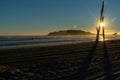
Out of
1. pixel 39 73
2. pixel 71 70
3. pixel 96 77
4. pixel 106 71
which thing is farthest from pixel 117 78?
pixel 39 73

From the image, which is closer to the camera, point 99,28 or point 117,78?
point 117,78

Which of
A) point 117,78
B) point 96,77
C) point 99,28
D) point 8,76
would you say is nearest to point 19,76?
point 8,76

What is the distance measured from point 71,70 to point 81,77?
1603mm

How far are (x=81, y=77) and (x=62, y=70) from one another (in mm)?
1727

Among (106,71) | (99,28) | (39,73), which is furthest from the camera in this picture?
(99,28)

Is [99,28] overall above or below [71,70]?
above

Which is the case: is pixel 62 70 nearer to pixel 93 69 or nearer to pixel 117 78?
pixel 93 69

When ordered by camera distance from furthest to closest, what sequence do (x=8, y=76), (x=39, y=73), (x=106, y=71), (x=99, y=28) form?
(x=99, y=28) < (x=106, y=71) < (x=39, y=73) < (x=8, y=76)

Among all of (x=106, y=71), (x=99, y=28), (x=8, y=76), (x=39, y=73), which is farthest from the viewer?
(x=99, y=28)

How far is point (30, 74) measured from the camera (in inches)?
417

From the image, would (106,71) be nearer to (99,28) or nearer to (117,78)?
(117,78)

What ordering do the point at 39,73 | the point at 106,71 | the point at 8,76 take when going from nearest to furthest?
the point at 8,76 < the point at 39,73 < the point at 106,71

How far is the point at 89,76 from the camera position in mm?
10555

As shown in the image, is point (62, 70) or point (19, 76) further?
point (62, 70)
